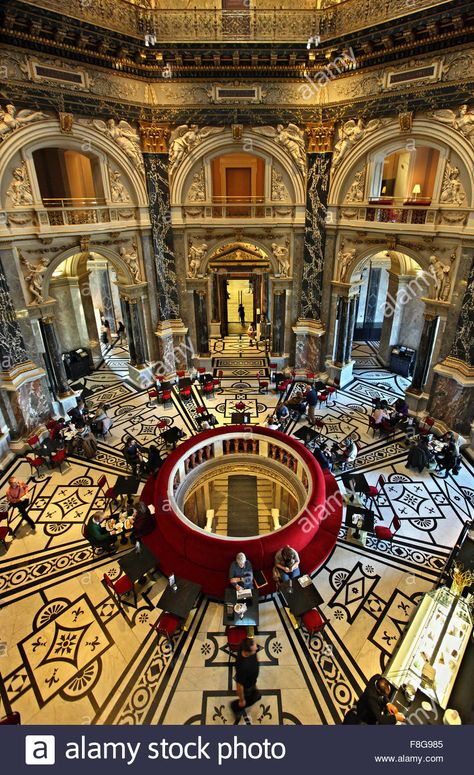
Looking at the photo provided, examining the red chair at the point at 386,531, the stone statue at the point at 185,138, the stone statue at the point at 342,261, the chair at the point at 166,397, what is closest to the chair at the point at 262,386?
the chair at the point at 166,397

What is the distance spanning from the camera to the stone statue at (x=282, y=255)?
49.9 feet

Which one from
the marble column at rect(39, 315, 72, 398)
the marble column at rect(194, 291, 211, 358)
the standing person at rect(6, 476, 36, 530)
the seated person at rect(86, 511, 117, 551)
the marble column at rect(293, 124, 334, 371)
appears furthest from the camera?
the marble column at rect(194, 291, 211, 358)

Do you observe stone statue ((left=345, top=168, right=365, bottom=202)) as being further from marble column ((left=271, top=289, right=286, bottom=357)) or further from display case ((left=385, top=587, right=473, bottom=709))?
display case ((left=385, top=587, right=473, bottom=709))

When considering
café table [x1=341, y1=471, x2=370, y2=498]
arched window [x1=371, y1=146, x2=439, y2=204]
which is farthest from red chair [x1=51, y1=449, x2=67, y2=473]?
arched window [x1=371, y1=146, x2=439, y2=204]

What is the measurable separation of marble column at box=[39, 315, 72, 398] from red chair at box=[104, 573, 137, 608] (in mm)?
7650

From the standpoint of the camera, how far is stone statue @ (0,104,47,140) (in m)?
10.3

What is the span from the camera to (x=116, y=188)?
13.5 meters

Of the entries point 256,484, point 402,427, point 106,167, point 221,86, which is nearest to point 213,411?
point 256,484

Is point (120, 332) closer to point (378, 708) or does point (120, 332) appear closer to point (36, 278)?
point (36, 278)

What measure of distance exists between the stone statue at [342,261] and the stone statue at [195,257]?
5.03 meters

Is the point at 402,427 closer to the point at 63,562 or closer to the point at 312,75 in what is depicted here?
the point at 63,562

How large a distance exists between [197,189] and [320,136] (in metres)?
4.52

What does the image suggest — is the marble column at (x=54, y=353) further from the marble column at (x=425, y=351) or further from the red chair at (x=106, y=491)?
the marble column at (x=425, y=351)

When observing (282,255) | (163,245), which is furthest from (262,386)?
(163,245)
